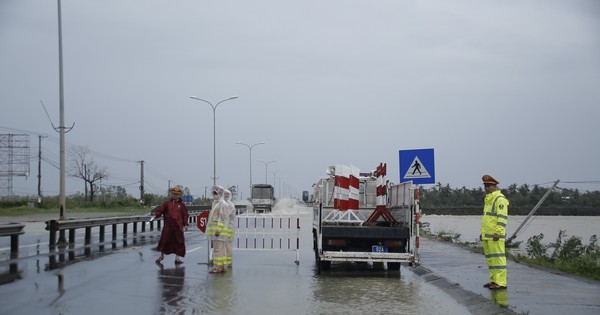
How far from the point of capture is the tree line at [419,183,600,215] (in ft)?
173

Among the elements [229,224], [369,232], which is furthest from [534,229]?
[229,224]

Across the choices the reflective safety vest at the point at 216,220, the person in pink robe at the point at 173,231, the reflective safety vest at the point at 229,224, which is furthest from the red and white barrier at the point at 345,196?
the person in pink robe at the point at 173,231

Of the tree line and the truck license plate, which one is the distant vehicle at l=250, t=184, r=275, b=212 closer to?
the tree line

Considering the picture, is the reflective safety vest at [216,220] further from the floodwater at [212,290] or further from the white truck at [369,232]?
the white truck at [369,232]

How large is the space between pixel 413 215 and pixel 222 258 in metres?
4.21

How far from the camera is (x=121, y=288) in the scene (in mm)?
11219

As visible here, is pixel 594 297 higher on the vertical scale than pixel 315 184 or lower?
lower

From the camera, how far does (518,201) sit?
256 ft

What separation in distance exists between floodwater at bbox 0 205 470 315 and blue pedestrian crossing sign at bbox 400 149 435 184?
2.25 m

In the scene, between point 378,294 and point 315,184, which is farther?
point 315,184

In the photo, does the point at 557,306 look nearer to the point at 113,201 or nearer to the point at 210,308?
the point at 210,308

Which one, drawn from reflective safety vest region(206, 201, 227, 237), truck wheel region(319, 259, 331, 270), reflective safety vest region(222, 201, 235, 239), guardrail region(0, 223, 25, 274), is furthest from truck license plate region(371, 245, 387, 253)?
guardrail region(0, 223, 25, 274)

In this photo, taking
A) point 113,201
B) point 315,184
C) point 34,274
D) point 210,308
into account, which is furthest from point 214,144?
point 210,308

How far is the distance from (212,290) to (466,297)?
434 cm
